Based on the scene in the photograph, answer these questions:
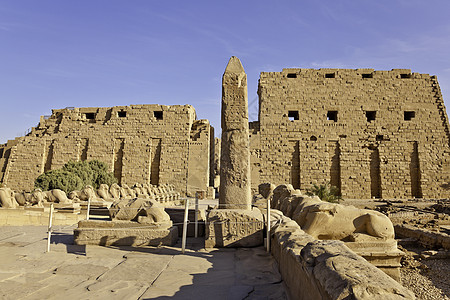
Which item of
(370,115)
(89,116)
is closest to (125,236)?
(370,115)

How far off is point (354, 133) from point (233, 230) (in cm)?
1544

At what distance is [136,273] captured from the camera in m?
3.44

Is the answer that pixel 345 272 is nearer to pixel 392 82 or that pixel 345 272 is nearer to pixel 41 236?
pixel 41 236

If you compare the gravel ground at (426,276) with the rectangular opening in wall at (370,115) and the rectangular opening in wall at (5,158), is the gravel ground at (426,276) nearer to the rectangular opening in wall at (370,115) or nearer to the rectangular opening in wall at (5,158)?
the rectangular opening in wall at (370,115)

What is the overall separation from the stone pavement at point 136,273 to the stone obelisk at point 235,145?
98 cm

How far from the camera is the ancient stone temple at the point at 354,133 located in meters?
17.4

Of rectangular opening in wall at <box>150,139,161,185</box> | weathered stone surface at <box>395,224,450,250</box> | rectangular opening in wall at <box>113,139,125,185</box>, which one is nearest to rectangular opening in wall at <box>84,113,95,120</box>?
rectangular opening in wall at <box>113,139,125,185</box>

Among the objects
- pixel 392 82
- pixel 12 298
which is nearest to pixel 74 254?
pixel 12 298

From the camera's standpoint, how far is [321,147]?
698 inches

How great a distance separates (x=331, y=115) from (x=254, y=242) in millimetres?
16120

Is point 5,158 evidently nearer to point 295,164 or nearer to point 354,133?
point 295,164

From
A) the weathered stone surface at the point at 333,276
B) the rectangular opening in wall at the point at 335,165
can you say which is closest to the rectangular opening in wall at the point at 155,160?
the rectangular opening in wall at the point at 335,165

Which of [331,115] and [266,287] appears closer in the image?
[266,287]

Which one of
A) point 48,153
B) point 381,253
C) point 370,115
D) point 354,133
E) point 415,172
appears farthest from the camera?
point 48,153
